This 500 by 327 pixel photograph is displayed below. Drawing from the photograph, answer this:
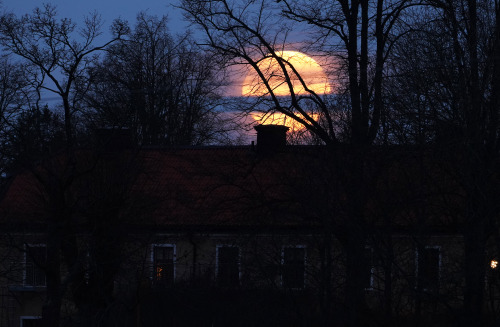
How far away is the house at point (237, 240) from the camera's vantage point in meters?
10.4

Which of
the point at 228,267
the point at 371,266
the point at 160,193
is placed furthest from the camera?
the point at 160,193

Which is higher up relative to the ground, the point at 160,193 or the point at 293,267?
the point at 160,193

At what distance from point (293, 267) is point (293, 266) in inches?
0.7

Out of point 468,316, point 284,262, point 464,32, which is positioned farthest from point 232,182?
point 468,316

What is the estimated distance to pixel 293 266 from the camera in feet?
38.8

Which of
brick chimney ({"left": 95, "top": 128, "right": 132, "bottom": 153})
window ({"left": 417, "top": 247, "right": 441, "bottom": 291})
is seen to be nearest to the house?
window ({"left": 417, "top": 247, "right": 441, "bottom": 291})

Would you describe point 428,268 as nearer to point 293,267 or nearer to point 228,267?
point 293,267

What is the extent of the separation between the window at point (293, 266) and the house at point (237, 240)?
0.02 meters

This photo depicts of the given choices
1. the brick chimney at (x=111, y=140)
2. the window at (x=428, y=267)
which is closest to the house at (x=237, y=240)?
the window at (x=428, y=267)

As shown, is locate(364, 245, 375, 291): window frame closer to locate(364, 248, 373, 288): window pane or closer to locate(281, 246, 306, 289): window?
locate(364, 248, 373, 288): window pane

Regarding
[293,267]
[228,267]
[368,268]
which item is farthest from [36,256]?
[368,268]

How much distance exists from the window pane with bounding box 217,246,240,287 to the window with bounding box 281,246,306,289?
5.11ft

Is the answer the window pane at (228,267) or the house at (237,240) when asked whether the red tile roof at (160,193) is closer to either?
the house at (237,240)

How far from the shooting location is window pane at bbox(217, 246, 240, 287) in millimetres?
13656
